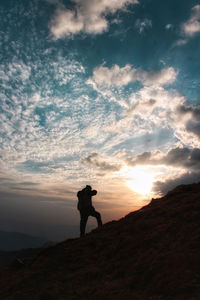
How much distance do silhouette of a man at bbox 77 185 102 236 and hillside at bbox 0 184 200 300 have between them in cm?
386

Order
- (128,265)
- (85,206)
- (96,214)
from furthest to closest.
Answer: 1. (96,214)
2. (85,206)
3. (128,265)

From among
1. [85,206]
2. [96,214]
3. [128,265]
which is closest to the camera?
[128,265]

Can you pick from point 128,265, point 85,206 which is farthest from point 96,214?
point 128,265

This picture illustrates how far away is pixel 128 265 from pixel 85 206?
7697mm

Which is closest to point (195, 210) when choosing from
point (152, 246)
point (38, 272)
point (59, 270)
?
point (152, 246)

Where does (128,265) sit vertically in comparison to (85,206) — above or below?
below

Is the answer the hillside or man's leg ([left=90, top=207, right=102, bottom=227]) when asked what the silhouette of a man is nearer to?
man's leg ([left=90, top=207, right=102, bottom=227])

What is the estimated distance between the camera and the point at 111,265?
6.08m

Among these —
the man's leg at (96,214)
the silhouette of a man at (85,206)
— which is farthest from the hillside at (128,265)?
the man's leg at (96,214)

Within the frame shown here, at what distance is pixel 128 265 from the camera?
5.68 meters

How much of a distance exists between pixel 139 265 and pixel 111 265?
1.10 m

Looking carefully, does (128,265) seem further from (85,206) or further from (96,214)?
(96,214)

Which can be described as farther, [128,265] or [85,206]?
[85,206]

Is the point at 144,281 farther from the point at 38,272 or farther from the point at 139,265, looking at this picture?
the point at 38,272
